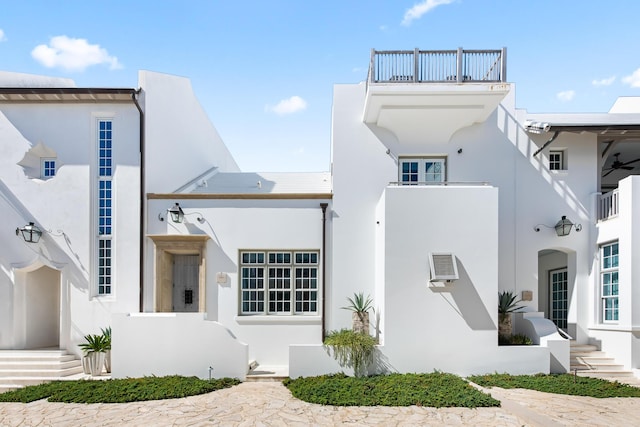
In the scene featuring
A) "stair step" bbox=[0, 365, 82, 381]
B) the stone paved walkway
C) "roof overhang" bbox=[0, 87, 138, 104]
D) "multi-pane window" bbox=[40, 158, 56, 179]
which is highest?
"roof overhang" bbox=[0, 87, 138, 104]

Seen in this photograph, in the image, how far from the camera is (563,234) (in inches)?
460

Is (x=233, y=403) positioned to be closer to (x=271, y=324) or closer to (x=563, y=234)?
(x=271, y=324)

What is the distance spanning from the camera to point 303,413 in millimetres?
7676

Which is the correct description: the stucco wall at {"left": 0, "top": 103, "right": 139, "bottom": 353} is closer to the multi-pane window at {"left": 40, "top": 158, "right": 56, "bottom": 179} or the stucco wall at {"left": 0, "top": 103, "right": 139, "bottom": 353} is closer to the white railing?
the multi-pane window at {"left": 40, "top": 158, "right": 56, "bottom": 179}

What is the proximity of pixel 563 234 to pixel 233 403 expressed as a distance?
32.6 feet

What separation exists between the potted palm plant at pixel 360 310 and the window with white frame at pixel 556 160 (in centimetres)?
697

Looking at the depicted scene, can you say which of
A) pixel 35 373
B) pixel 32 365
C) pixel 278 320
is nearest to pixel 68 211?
pixel 32 365

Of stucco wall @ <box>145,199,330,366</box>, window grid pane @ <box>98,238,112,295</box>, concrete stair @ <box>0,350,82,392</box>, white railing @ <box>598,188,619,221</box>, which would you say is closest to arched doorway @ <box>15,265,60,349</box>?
concrete stair @ <box>0,350,82,392</box>

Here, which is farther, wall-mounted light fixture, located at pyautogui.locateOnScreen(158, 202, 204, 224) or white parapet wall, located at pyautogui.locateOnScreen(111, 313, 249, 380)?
wall-mounted light fixture, located at pyautogui.locateOnScreen(158, 202, 204, 224)

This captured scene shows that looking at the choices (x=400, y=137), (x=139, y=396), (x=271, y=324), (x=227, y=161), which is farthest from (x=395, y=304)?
(x=227, y=161)

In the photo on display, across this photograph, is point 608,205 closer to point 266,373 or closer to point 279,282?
point 279,282

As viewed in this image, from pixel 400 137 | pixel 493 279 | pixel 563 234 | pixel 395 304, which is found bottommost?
pixel 395 304

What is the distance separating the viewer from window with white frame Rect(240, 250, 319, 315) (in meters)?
11.9

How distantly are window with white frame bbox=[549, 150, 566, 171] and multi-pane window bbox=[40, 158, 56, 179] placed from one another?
49.4 feet
